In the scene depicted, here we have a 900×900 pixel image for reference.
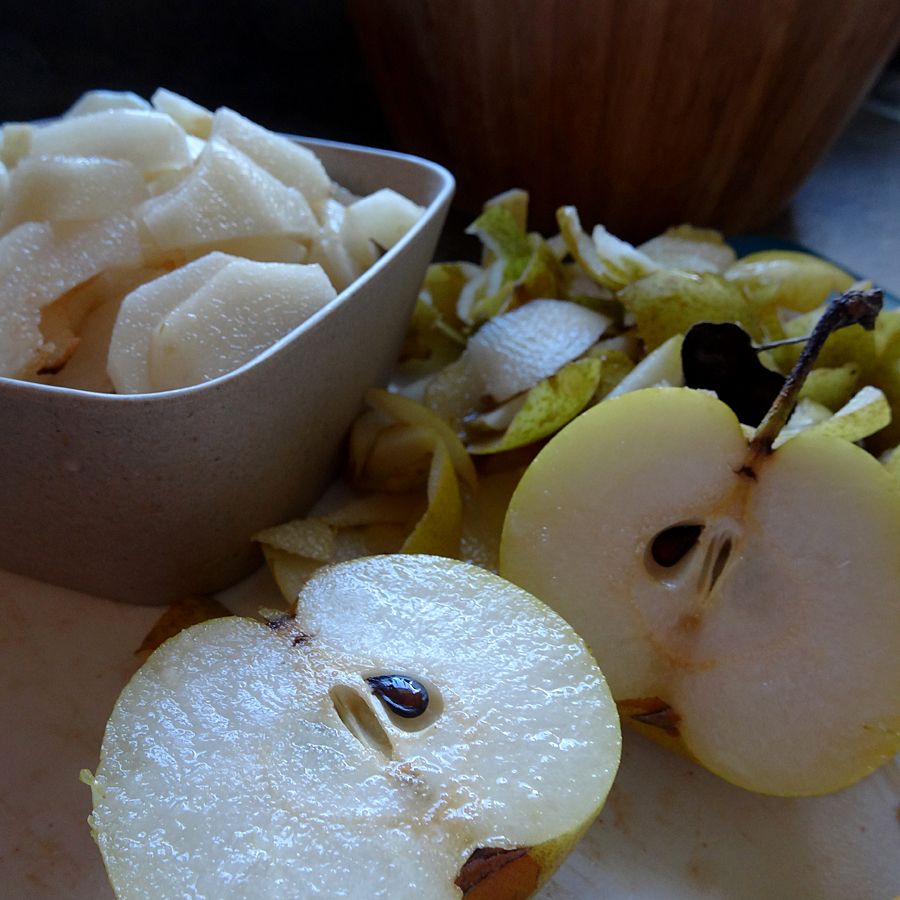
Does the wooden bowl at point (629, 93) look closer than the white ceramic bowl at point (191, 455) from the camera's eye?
No

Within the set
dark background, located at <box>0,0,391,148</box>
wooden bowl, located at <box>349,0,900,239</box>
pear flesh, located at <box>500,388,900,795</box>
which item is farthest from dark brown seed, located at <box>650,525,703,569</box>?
dark background, located at <box>0,0,391,148</box>

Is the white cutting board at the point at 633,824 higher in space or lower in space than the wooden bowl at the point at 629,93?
lower

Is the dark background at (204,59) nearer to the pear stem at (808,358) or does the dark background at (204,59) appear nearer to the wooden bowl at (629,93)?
the wooden bowl at (629,93)

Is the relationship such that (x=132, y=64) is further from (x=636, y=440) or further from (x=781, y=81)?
(x=636, y=440)

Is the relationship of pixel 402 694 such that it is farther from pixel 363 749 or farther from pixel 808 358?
pixel 808 358

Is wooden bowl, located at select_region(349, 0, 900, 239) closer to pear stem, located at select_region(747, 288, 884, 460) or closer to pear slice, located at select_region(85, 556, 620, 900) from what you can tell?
pear stem, located at select_region(747, 288, 884, 460)

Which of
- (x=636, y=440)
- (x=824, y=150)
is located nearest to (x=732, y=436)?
(x=636, y=440)

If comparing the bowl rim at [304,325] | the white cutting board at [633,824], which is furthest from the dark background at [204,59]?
the white cutting board at [633,824]
